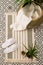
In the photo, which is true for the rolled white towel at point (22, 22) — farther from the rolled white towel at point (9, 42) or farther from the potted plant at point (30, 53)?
the potted plant at point (30, 53)

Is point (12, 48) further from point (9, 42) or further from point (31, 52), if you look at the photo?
point (31, 52)

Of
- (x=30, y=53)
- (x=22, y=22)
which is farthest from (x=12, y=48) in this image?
(x=22, y=22)

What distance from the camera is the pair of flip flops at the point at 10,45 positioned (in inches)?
101

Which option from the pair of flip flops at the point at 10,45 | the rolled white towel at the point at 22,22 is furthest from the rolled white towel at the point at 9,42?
the rolled white towel at the point at 22,22

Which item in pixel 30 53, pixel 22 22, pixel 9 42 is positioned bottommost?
pixel 30 53

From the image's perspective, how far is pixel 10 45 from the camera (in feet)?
8.50

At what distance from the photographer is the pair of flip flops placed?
2.57 metres

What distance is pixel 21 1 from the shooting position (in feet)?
8.43

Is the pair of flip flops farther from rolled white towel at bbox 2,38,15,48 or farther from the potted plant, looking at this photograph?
the potted plant

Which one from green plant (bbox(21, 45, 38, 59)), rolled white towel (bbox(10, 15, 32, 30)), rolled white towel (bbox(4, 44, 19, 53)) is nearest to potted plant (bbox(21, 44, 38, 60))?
green plant (bbox(21, 45, 38, 59))

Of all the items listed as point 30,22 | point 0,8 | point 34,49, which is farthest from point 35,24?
point 0,8

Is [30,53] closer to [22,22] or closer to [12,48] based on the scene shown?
[12,48]

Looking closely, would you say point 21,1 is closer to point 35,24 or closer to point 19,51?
point 35,24

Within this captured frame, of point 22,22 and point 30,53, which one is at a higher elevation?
point 22,22
